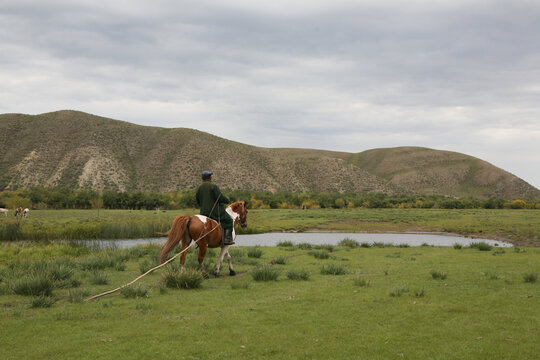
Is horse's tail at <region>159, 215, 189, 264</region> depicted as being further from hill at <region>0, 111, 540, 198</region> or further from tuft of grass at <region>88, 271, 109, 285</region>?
hill at <region>0, 111, 540, 198</region>

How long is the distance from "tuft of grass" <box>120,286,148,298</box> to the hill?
268 feet

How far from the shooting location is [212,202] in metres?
12.5

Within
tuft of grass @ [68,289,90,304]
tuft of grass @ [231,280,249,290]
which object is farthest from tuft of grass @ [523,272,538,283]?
tuft of grass @ [68,289,90,304]

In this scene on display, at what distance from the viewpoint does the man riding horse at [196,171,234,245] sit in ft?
40.9

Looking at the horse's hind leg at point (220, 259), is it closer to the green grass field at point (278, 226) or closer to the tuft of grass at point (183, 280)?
the tuft of grass at point (183, 280)

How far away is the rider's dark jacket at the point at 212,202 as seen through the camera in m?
12.5

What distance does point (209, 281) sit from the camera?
39.4 feet

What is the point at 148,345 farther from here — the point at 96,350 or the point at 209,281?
the point at 209,281

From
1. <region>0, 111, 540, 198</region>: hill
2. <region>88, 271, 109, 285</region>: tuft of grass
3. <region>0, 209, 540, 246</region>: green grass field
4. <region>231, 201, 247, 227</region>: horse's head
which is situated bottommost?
<region>0, 209, 540, 246</region>: green grass field

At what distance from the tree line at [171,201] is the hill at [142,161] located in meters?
17.2

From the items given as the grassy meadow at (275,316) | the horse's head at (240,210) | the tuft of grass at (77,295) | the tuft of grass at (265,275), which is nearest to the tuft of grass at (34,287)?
the grassy meadow at (275,316)

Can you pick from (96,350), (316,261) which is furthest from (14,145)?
(96,350)

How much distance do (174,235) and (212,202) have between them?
5.32ft

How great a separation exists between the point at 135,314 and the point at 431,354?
5.32 metres
